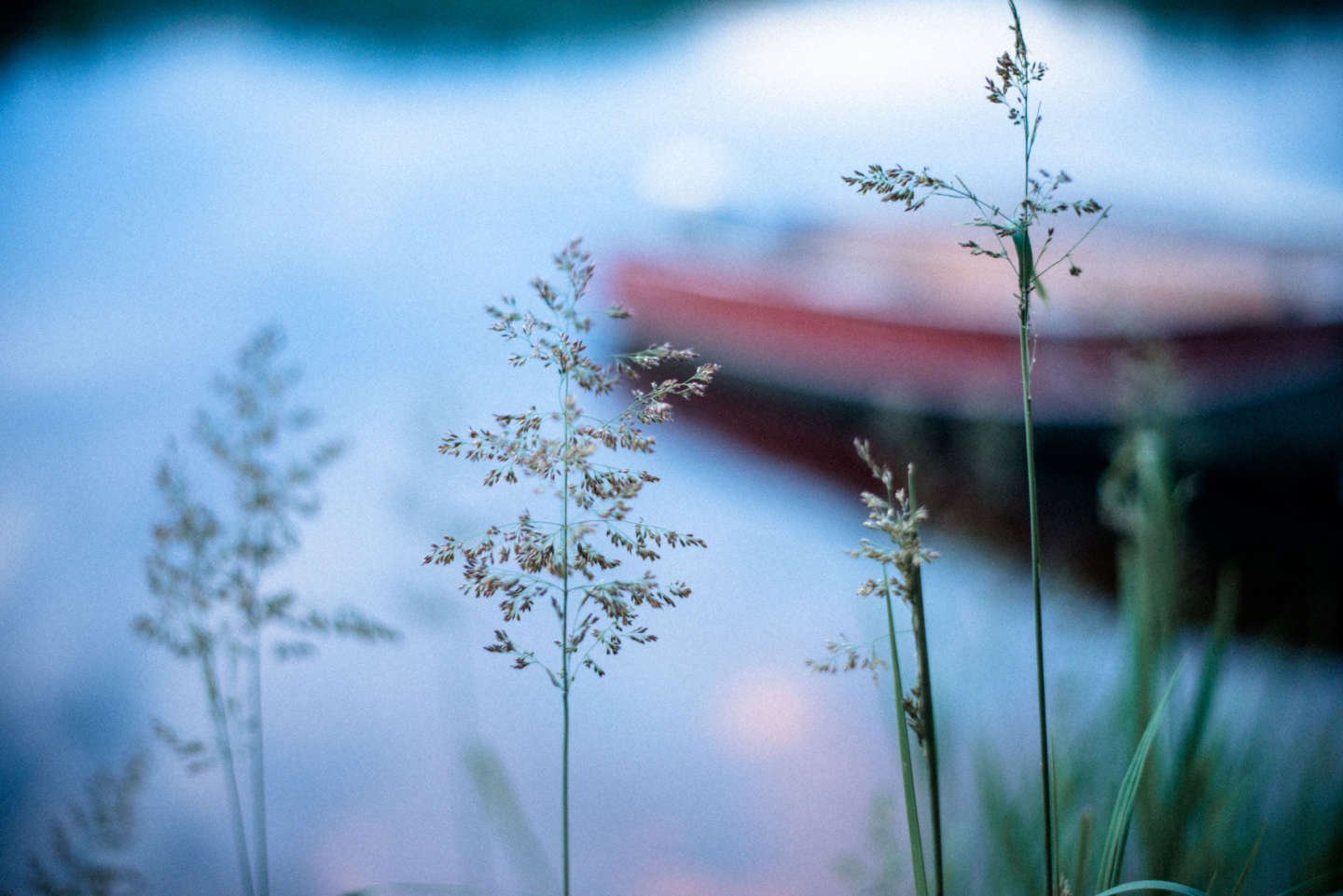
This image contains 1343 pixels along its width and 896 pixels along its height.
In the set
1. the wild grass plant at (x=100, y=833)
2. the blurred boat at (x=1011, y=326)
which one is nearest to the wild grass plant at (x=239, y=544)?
the wild grass plant at (x=100, y=833)

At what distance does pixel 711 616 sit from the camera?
2.35 m

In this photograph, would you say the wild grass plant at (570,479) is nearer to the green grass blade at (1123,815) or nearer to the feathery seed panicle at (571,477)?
the feathery seed panicle at (571,477)

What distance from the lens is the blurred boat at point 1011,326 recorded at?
244cm

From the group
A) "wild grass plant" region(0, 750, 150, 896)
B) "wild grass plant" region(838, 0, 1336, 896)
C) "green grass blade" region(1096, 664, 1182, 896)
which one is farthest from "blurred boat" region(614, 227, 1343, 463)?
"wild grass plant" region(0, 750, 150, 896)

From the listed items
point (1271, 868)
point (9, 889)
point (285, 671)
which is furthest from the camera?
point (285, 671)

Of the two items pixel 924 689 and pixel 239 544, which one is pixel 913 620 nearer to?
pixel 924 689

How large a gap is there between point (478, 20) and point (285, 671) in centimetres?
482

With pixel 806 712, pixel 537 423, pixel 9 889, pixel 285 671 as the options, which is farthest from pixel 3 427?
pixel 537 423

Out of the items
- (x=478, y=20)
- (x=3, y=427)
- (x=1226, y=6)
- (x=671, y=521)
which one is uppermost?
(x=478, y=20)

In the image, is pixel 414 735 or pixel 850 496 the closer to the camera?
pixel 414 735

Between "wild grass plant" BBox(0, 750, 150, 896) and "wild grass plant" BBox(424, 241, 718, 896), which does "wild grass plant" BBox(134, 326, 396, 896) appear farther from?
"wild grass plant" BBox(424, 241, 718, 896)

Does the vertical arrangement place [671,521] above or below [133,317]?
below

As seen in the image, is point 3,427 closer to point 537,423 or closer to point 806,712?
point 806,712

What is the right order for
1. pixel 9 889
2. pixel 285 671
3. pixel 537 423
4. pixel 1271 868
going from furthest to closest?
pixel 285 671 → pixel 9 889 → pixel 1271 868 → pixel 537 423
